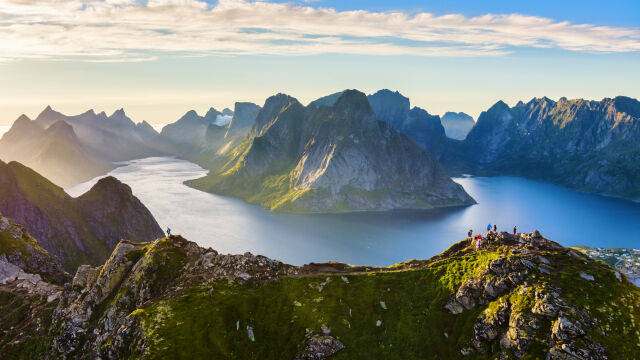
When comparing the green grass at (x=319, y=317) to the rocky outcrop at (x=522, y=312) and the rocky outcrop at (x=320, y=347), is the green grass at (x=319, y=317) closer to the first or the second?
the rocky outcrop at (x=320, y=347)

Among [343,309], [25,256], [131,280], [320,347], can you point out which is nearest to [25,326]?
[131,280]

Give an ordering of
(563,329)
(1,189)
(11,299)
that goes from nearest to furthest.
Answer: (563,329) → (11,299) → (1,189)

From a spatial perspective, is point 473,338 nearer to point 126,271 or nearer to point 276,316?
point 276,316

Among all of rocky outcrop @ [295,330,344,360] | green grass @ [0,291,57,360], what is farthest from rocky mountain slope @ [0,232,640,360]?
green grass @ [0,291,57,360]

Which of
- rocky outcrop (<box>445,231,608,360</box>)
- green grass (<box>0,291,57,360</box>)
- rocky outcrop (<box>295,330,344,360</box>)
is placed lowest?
green grass (<box>0,291,57,360</box>)

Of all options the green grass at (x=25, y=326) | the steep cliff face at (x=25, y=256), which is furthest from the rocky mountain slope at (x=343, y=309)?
the steep cliff face at (x=25, y=256)

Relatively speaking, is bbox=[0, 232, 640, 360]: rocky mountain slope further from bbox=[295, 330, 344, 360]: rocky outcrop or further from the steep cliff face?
the steep cliff face

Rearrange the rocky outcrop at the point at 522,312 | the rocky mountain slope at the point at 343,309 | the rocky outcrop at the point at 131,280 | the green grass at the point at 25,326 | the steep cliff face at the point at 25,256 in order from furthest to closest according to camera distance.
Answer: the steep cliff face at the point at 25,256 < the green grass at the point at 25,326 < the rocky outcrop at the point at 131,280 < the rocky mountain slope at the point at 343,309 < the rocky outcrop at the point at 522,312

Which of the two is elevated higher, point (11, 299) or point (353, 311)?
point (353, 311)

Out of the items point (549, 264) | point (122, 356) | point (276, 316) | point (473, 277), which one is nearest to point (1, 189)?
point (122, 356)
